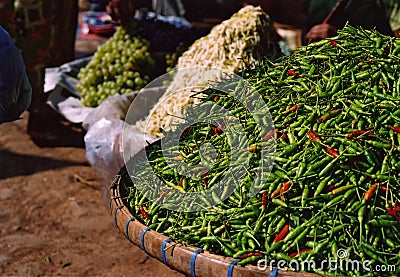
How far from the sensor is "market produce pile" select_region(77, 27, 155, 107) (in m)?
3.59

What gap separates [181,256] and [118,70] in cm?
230

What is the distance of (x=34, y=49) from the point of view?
12.7ft

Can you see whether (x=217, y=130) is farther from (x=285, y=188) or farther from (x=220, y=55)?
(x=220, y=55)

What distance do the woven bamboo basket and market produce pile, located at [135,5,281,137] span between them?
111 centimetres

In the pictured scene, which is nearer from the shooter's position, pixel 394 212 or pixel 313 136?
pixel 394 212

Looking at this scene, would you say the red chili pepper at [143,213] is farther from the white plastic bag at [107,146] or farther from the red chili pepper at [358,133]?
the white plastic bag at [107,146]

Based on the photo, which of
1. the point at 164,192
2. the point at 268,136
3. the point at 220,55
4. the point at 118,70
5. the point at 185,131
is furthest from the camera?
the point at 118,70

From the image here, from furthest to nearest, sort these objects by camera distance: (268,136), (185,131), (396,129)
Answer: (185,131)
(268,136)
(396,129)

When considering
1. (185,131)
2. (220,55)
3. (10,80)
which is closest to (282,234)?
(185,131)

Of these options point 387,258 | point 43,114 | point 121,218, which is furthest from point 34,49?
point 387,258

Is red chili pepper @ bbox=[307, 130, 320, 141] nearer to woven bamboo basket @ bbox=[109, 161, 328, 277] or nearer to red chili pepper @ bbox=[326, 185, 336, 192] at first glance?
red chili pepper @ bbox=[326, 185, 336, 192]

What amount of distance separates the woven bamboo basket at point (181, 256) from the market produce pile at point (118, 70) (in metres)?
1.85

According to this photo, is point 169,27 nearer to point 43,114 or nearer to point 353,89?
point 43,114

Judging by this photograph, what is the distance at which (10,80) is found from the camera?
205cm
